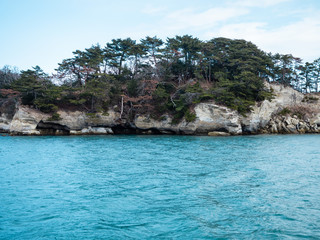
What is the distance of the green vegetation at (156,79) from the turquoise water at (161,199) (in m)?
19.3

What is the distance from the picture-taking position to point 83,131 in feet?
115

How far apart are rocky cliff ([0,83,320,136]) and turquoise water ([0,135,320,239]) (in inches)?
669

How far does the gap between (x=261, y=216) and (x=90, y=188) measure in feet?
20.6

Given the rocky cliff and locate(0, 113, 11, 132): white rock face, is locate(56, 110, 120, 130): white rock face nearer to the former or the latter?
the rocky cliff

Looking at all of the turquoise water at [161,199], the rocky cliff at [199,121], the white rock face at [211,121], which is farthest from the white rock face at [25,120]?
the turquoise water at [161,199]

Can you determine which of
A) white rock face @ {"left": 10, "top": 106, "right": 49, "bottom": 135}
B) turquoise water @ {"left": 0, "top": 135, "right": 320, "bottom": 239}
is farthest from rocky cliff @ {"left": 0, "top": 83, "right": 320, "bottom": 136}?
turquoise water @ {"left": 0, "top": 135, "right": 320, "bottom": 239}

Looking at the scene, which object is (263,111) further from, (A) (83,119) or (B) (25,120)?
(B) (25,120)

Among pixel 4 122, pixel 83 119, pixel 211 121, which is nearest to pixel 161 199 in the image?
pixel 211 121

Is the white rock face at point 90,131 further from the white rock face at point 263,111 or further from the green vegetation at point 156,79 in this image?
the white rock face at point 263,111

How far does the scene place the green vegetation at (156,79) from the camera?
32.8 metres

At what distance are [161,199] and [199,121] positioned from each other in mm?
23641

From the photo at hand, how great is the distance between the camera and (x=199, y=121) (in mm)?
31391

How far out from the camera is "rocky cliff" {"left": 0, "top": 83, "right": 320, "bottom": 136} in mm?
31562

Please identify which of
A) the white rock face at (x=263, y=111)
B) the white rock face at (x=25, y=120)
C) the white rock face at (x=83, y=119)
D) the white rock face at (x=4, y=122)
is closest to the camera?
the white rock face at (x=25, y=120)
